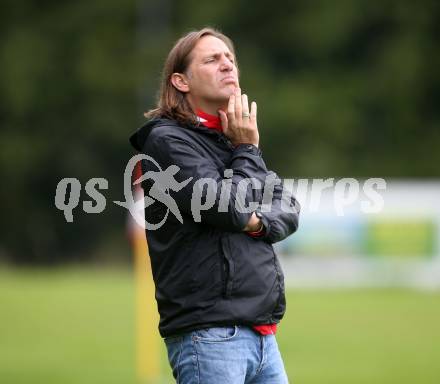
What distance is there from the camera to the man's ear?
3.97 metres

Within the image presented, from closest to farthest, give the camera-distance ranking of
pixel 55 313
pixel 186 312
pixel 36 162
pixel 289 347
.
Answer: pixel 186 312, pixel 289 347, pixel 55 313, pixel 36 162

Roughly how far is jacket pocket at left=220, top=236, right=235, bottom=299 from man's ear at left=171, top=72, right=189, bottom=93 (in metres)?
0.68

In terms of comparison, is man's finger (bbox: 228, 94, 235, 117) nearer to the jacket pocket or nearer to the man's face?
the man's face

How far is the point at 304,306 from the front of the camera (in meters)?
14.7

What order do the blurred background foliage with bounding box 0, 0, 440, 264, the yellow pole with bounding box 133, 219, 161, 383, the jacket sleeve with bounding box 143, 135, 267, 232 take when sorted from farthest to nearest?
the blurred background foliage with bounding box 0, 0, 440, 264 → the yellow pole with bounding box 133, 219, 161, 383 → the jacket sleeve with bounding box 143, 135, 267, 232

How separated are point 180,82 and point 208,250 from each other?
745 mm

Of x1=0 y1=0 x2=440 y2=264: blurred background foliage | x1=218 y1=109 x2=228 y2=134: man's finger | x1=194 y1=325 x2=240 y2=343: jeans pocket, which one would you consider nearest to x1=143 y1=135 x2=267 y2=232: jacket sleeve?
x1=218 y1=109 x2=228 y2=134: man's finger

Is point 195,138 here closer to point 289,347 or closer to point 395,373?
point 395,373

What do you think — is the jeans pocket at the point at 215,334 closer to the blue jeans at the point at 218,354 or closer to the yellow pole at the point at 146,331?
the blue jeans at the point at 218,354

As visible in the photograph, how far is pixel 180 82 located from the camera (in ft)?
13.1

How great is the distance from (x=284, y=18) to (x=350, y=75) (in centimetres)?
287

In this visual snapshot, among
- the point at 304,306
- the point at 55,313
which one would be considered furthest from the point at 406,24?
the point at 55,313

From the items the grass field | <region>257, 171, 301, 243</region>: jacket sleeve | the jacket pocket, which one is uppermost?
<region>257, 171, 301, 243</region>: jacket sleeve

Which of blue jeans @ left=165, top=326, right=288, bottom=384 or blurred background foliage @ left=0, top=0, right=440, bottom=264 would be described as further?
blurred background foliage @ left=0, top=0, right=440, bottom=264
